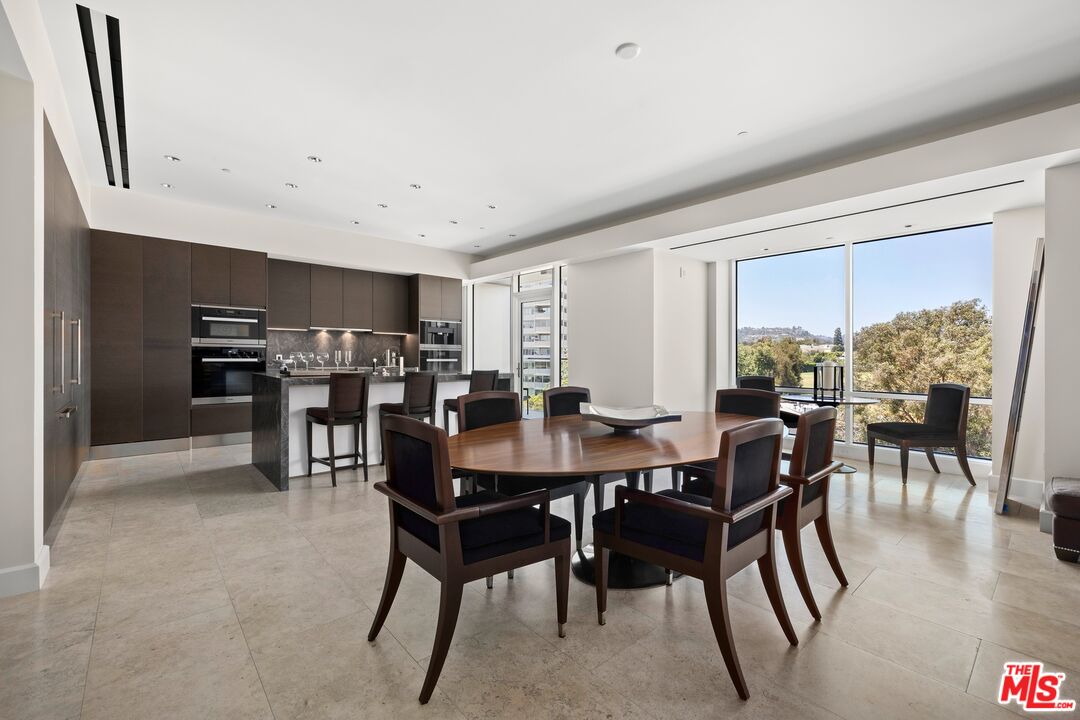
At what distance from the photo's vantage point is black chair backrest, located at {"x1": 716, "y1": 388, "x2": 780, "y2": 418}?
3.43 meters

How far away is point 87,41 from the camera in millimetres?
2850

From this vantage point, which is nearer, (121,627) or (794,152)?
(121,627)

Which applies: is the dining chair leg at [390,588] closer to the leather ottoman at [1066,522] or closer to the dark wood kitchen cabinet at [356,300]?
the leather ottoman at [1066,522]

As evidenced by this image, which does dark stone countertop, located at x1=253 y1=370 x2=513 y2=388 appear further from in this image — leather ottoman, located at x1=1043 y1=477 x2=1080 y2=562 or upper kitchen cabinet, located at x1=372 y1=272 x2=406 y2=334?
leather ottoman, located at x1=1043 y1=477 x2=1080 y2=562

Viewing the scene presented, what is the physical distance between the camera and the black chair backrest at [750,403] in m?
3.43

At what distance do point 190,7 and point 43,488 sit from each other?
266cm

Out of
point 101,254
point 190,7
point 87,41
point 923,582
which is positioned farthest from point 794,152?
point 101,254

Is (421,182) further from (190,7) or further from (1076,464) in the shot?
(1076,464)

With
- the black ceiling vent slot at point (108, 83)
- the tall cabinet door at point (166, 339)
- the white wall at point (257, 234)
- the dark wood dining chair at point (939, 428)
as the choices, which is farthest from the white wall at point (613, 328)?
the black ceiling vent slot at point (108, 83)

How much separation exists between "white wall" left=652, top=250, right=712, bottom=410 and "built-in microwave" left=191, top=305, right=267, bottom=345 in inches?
193

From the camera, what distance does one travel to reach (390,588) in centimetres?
197

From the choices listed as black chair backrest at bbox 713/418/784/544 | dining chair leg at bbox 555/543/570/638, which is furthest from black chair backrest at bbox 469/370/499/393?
black chair backrest at bbox 713/418/784/544

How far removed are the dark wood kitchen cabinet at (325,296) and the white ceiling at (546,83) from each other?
218 cm

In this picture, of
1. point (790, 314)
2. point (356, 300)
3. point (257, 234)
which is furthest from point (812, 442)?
point (356, 300)
